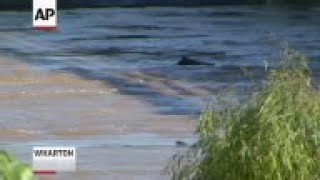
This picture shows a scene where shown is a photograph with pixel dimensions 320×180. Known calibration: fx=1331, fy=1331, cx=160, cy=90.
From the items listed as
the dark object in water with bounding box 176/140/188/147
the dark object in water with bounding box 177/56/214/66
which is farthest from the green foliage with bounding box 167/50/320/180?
the dark object in water with bounding box 177/56/214/66

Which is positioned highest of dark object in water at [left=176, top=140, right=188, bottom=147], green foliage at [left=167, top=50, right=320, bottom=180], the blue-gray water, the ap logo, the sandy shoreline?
the ap logo

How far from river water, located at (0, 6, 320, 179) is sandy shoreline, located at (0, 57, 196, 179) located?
0.01 metres

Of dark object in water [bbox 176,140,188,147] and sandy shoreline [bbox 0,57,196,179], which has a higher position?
dark object in water [bbox 176,140,188,147]

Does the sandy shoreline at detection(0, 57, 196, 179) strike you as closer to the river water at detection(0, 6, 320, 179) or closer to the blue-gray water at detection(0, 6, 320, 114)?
the river water at detection(0, 6, 320, 179)

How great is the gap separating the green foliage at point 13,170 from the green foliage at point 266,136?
90.3 inches

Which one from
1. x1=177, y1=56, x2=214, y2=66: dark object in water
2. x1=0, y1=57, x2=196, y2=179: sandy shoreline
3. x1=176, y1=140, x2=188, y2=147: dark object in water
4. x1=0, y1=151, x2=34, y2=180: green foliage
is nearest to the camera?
x1=0, y1=151, x2=34, y2=180: green foliage

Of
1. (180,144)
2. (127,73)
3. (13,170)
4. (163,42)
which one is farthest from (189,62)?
(13,170)

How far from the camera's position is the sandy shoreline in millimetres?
11703

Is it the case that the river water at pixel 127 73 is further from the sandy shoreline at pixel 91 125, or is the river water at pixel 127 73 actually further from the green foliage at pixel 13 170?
the green foliage at pixel 13 170

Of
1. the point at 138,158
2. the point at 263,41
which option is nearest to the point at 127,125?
the point at 138,158

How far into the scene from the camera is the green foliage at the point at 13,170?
4.26m

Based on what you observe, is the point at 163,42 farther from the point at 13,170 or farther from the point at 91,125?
the point at 13,170

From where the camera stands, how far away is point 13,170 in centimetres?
430

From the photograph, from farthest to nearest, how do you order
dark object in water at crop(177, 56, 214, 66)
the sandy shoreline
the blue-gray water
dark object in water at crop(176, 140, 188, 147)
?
1. dark object in water at crop(177, 56, 214, 66)
2. the blue-gray water
3. dark object in water at crop(176, 140, 188, 147)
4. the sandy shoreline
